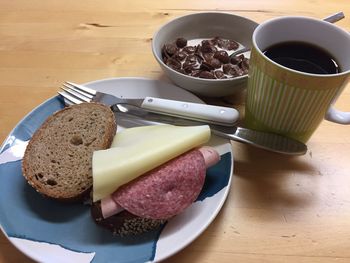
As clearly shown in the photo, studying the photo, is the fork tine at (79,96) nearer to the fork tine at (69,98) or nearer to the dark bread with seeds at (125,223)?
the fork tine at (69,98)

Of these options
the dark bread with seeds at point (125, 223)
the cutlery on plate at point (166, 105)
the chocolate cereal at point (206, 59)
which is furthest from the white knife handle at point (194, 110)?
the dark bread with seeds at point (125, 223)

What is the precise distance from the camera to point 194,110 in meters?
0.72

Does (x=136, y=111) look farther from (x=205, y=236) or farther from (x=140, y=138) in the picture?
(x=205, y=236)

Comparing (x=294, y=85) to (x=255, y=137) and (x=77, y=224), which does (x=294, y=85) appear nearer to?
(x=255, y=137)

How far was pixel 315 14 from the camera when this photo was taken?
1.12m

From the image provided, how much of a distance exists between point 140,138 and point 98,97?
202 millimetres

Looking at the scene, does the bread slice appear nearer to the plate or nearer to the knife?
the plate

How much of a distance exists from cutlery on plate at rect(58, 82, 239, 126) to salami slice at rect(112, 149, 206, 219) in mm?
125

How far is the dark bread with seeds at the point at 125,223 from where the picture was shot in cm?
59

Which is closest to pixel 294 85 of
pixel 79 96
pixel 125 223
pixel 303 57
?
pixel 303 57

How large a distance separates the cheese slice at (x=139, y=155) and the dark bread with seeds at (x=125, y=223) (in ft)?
0.12

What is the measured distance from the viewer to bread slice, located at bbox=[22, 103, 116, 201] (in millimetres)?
642

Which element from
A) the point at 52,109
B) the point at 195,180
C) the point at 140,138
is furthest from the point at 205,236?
the point at 52,109

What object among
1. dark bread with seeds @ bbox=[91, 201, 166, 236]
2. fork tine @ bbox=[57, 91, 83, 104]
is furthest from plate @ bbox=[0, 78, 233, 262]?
fork tine @ bbox=[57, 91, 83, 104]
